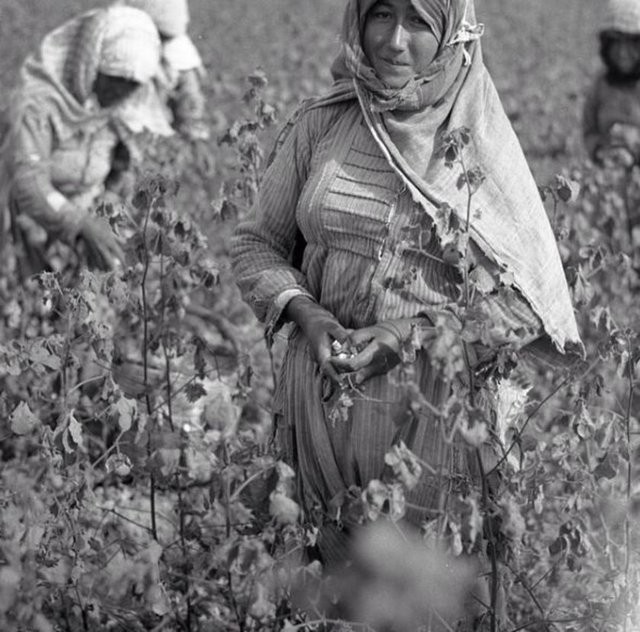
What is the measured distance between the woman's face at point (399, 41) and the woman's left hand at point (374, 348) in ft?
1.48

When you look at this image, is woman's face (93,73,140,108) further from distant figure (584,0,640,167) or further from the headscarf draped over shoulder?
the headscarf draped over shoulder

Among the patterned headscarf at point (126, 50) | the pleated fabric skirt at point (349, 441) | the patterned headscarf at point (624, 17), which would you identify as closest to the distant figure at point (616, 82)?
the patterned headscarf at point (624, 17)

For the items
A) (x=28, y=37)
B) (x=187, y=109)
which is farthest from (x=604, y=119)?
(x=28, y=37)

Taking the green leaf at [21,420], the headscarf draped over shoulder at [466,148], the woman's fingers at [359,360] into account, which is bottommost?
the green leaf at [21,420]

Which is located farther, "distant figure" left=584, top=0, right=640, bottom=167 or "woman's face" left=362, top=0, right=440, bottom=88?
"distant figure" left=584, top=0, right=640, bottom=167

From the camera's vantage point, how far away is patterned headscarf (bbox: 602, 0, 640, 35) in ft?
25.5

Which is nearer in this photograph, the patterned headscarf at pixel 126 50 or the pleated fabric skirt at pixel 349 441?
the pleated fabric skirt at pixel 349 441

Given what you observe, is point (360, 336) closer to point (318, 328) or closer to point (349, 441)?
point (318, 328)

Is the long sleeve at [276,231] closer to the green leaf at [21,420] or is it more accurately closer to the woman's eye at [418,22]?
the woman's eye at [418,22]

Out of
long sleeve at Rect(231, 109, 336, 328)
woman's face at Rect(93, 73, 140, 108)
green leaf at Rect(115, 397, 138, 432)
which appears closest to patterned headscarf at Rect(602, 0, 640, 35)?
woman's face at Rect(93, 73, 140, 108)

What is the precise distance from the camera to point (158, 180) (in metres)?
3.03

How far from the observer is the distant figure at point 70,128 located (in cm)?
543

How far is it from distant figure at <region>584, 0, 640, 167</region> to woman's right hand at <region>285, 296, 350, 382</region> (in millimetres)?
5066

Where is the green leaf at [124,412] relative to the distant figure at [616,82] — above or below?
above
